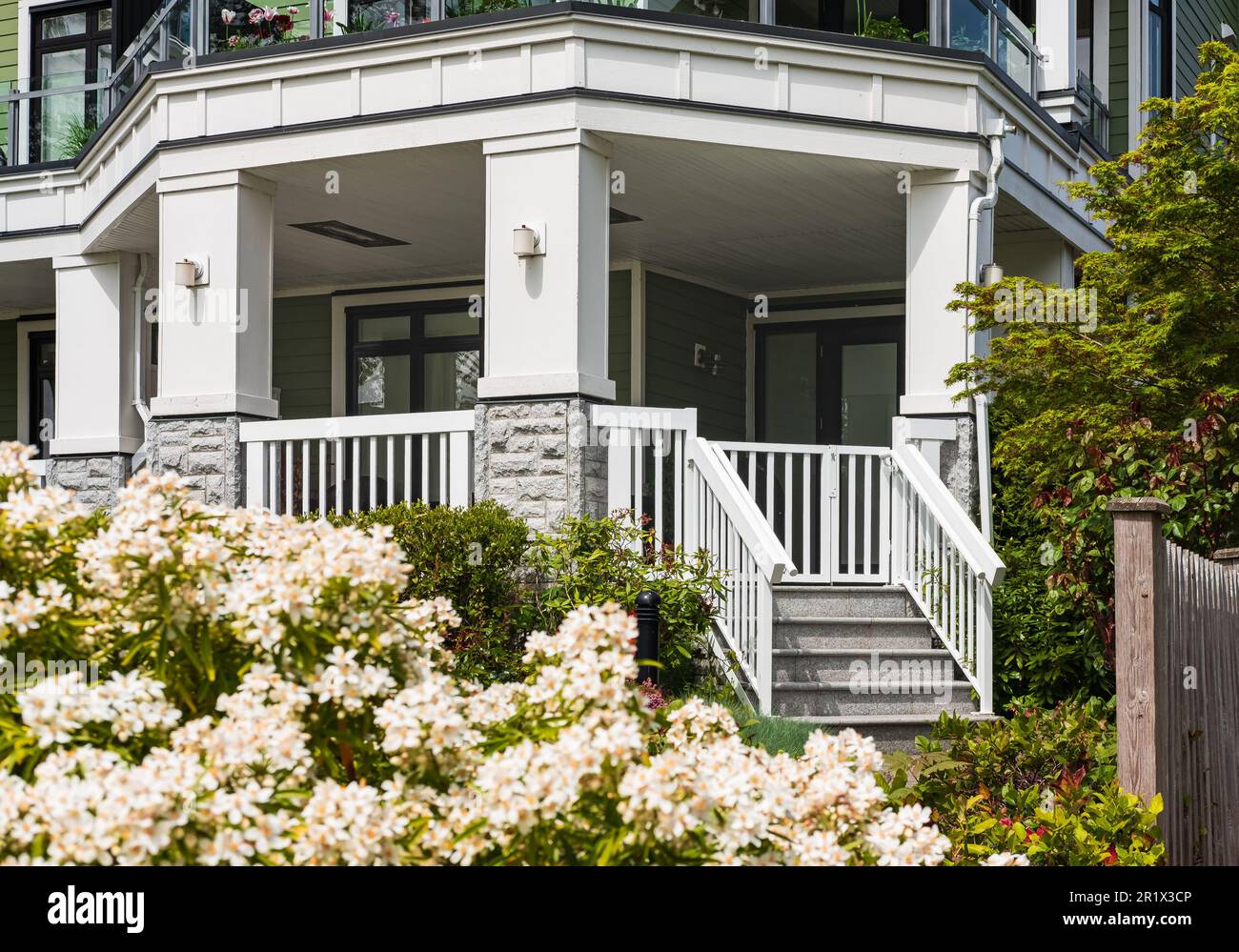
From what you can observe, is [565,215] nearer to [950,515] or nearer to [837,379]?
[950,515]

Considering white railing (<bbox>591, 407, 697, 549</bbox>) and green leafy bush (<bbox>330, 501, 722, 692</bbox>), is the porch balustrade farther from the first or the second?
green leafy bush (<bbox>330, 501, 722, 692</bbox>)

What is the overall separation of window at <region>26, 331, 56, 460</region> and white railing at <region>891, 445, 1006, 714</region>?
10391 mm

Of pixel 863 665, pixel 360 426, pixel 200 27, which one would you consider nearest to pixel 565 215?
pixel 360 426

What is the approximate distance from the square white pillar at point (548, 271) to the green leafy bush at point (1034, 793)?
138 inches

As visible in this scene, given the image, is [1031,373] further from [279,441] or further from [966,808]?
[279,441]

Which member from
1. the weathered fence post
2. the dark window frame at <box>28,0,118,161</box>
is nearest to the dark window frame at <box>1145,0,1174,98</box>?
the dark window frame at <box>28,0,118,161</box>

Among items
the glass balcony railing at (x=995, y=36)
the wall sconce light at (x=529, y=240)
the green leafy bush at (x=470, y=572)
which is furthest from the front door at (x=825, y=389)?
the green leafy bush at (x=470, y=572)

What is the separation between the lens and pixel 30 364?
15.7 m

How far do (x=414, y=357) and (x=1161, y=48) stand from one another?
840cm

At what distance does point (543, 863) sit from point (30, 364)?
48.9ft

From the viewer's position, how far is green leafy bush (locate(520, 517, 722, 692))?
815 cm

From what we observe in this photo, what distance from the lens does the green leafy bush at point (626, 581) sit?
815 cm

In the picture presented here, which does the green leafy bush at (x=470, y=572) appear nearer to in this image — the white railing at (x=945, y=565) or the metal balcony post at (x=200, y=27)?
the white railing at (x=945, y=565)
